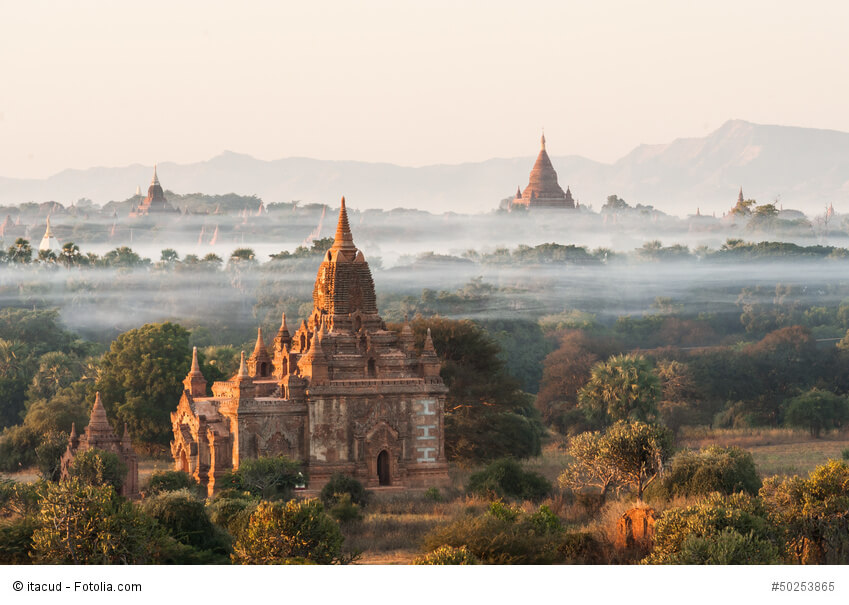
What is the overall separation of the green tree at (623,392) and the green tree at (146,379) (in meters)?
19.4

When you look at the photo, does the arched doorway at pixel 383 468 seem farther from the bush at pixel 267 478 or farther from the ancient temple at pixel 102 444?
the ancient temple at pixel 102 444

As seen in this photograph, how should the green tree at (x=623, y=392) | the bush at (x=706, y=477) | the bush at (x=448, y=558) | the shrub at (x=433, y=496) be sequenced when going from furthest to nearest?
the green tree at (x=623, y=392) → the shrub at (x=433, y=496) → the bush at (x=706, y=477) → the bush at (x=448, y=558)

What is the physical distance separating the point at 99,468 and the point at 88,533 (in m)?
18.2

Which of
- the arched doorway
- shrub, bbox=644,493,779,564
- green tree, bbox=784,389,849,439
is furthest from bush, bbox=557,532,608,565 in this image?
green tree, bbox=784,389,849,439

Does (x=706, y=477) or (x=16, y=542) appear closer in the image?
(x=16, y=542)

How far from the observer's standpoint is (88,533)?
4162 cm

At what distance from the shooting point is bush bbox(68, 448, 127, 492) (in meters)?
59.3

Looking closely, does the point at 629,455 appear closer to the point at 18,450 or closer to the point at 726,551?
the point at 726,551

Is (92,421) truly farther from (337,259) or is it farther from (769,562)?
(769,562)

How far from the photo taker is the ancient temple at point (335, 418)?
6469 centimetres

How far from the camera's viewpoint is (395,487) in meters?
64.8

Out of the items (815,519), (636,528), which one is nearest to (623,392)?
(636,528)

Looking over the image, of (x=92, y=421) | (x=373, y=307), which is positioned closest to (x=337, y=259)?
(x=373, y=307)

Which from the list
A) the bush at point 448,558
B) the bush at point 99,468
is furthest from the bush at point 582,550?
the bush at point 99,468
